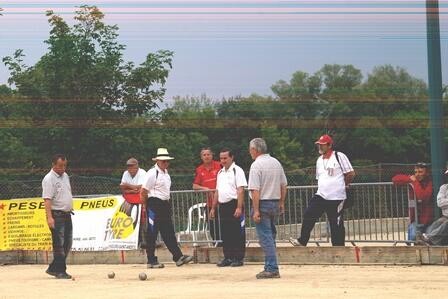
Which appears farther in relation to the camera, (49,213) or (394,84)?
(394,84)

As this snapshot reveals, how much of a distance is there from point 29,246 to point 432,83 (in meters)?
8.07

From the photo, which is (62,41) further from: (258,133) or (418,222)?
(418,222)

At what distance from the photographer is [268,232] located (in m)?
12.8

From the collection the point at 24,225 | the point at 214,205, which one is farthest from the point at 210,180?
the point at 24,225

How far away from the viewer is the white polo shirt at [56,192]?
45.8 ft

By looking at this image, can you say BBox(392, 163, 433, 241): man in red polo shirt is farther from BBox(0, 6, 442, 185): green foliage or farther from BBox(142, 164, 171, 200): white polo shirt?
BBox(142, 164, 171, 200): white polo shirt

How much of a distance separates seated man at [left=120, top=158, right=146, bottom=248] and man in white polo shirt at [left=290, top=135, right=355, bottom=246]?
3542mm

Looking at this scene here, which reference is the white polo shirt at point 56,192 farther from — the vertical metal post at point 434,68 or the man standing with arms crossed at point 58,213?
the vertical metal post at point 434,68

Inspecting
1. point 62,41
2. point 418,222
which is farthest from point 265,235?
point 62,41

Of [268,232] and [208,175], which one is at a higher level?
[208,175]

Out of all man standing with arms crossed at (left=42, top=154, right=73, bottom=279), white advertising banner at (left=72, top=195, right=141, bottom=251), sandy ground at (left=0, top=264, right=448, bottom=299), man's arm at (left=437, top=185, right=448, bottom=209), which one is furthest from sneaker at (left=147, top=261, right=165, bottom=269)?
man's arm at (left=437, top=185, right=448, bottom=209)

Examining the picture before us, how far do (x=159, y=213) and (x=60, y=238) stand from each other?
1962 millimetres

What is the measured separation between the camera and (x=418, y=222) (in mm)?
15547

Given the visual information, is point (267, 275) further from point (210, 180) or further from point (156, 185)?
point (210, 180)
